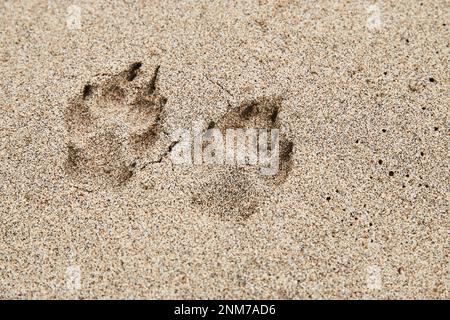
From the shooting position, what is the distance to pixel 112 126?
1.89 metres

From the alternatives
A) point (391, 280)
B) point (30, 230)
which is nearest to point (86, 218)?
point (30, 230)

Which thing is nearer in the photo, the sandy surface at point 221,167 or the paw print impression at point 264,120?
the sandy surface at point 221,167

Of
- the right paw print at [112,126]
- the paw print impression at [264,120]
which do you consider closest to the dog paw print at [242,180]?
the paw print impression at [264,120]

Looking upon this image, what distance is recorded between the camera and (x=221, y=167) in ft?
6.07

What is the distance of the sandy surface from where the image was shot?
1733 millimetres

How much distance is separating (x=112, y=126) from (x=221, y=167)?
A: 1.41 ft

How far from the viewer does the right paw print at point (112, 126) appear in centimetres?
184

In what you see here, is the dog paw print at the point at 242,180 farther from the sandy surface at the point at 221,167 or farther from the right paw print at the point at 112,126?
the right paw print at the point at 112,126

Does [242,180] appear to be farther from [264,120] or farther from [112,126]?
[112,126]

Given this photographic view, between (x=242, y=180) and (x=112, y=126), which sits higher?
(x=112, y=126)

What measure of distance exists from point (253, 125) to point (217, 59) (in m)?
0.33

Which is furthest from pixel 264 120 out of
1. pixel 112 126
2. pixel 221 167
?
pixel 112 126

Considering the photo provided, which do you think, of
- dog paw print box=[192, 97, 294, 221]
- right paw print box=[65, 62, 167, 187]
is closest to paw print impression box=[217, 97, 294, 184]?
dog paw print box=[192, 97, 294, 221]

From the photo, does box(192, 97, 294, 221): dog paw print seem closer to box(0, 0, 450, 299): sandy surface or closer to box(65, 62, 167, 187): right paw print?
box(0, 0, 450, 299): sandy surface
